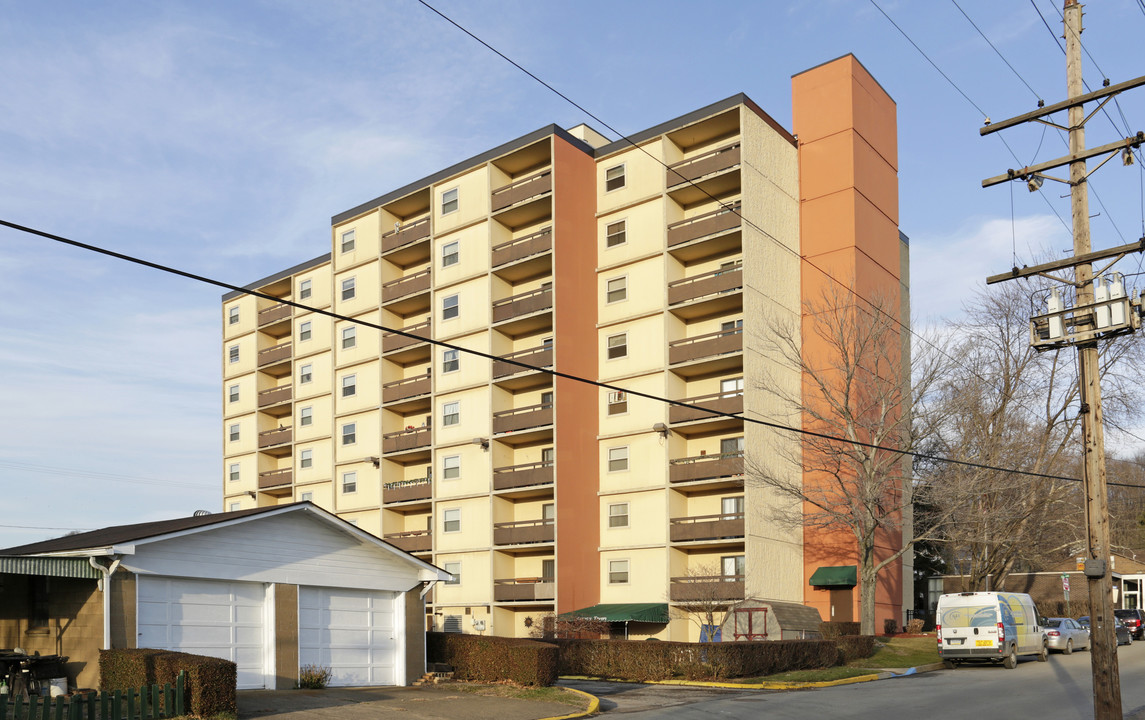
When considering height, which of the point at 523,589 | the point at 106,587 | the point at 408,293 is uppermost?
the point at 408,293

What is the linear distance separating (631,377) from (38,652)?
31.1 metres

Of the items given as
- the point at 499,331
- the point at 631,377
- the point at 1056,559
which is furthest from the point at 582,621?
the point at 1056,559

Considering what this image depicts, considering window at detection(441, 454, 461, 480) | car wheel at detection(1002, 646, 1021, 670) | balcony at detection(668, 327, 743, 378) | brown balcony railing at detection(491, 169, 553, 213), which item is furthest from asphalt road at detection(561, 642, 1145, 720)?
brown balcony railing at detection(491, 169, 553, 213)

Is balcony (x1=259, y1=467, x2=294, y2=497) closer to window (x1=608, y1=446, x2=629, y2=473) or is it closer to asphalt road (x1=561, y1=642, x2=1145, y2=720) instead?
window (x1=608, y1=446, x2=629, y2=473)

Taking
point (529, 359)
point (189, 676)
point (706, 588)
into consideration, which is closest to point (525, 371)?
point (529, 359)

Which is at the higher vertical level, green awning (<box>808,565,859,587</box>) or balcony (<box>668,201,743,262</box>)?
balcony (<box>668,201,743,262</box>)

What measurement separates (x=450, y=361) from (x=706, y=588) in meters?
18.9

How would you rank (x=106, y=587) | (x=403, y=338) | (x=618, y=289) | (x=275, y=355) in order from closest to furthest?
(x=106, y=587) → (x=618, y=289) → (x=403, y=338) → (x=275, y=355)

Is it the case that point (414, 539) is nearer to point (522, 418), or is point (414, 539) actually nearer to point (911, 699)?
point (522, 418)

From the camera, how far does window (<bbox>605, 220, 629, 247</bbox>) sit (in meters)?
51.6

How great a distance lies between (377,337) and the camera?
198 ft

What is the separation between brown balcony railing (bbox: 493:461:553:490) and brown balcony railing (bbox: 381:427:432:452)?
566cm

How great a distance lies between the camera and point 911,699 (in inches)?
966

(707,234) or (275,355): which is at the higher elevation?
(707,234)
